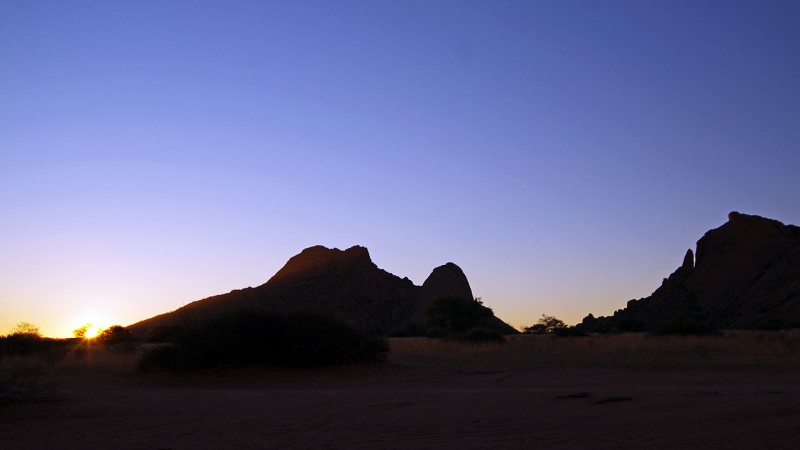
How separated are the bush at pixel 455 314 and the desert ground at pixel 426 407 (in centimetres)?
4702

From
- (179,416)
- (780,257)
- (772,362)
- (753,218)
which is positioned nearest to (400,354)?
(772,362)

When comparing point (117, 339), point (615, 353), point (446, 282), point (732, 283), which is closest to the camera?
point (615, 353)

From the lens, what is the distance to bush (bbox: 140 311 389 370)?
23547 mm

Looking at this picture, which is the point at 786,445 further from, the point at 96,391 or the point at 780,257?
the point at 780,257

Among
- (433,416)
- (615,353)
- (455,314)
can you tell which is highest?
(455,314)

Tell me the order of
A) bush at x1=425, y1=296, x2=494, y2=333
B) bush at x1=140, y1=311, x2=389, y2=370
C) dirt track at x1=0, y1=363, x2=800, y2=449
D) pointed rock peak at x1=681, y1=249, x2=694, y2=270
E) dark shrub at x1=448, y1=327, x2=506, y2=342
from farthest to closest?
pointed rock peak at x1=681, y1=249, x2=694, y2=270
bush at x1=425, y1=296, x2=494, y2=333
dark shrub at x1=448, y1=327, x2=506, y2=342
bush at x1=140, y1=311, x2=389, y2=370
dirt track at x1=0, y1=363, x2=800, y2=449

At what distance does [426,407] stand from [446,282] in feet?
270

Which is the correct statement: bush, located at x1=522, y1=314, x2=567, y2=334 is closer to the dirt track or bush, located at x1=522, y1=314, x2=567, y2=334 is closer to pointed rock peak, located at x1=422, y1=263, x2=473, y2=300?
pointed rock peak, located at x1=422, y1=263, x2=473, y2=300

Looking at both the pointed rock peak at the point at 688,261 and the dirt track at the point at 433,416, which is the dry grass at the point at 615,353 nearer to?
the dirt track at the point at 433,416

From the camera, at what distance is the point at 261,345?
24266 mm

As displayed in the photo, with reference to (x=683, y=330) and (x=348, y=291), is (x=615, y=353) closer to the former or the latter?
(x=683, y=330)

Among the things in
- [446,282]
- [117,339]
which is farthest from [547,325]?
[117,339]

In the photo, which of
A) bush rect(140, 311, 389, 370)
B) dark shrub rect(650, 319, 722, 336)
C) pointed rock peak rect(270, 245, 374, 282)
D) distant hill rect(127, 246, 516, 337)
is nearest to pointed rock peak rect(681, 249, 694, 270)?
distant hill rect(127, 246, 516, 337)

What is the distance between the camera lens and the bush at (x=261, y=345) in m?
23.5
